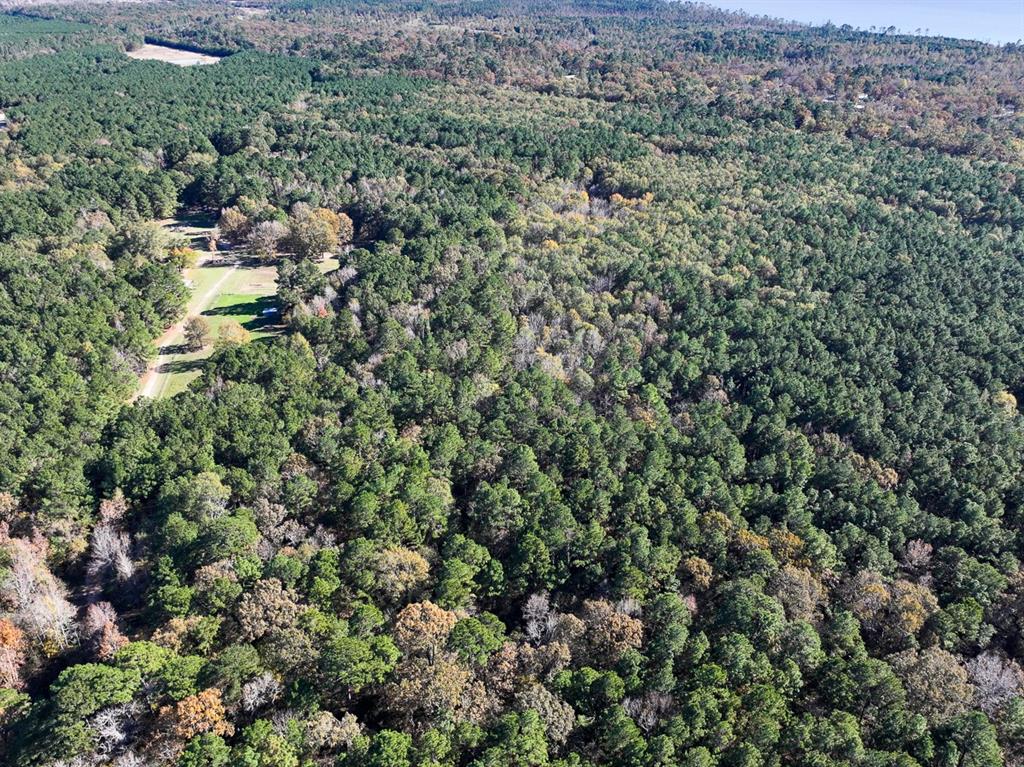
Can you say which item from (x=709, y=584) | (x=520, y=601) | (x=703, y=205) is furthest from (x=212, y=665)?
(x=703, y=205)

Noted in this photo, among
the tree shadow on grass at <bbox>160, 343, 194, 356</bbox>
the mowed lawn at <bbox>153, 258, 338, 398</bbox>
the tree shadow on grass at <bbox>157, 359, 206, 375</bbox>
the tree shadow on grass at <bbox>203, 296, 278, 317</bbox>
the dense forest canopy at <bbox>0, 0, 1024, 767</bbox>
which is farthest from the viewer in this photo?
the tree shadow on grass at <bbox>203, 296, 278, 317</bbox>

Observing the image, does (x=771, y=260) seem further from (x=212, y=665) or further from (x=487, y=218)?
(x=212, y=665)

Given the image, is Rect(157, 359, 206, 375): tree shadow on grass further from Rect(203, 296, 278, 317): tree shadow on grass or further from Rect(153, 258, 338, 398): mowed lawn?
Rect(203, 296, 278, 317): tree shadow on grass

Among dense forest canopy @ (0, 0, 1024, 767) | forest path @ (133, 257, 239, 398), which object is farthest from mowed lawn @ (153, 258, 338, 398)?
dense forest canopy @ (0, 0, 1024, 767)

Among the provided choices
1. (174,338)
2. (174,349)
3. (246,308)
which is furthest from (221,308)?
(174,349)

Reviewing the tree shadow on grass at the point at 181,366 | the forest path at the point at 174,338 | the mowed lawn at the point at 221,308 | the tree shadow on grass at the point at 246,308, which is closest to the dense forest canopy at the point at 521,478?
the tree shadow on grass at the point at 181,366

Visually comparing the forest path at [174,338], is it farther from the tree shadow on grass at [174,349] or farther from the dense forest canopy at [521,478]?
the dense forest canopy at [521,478]
